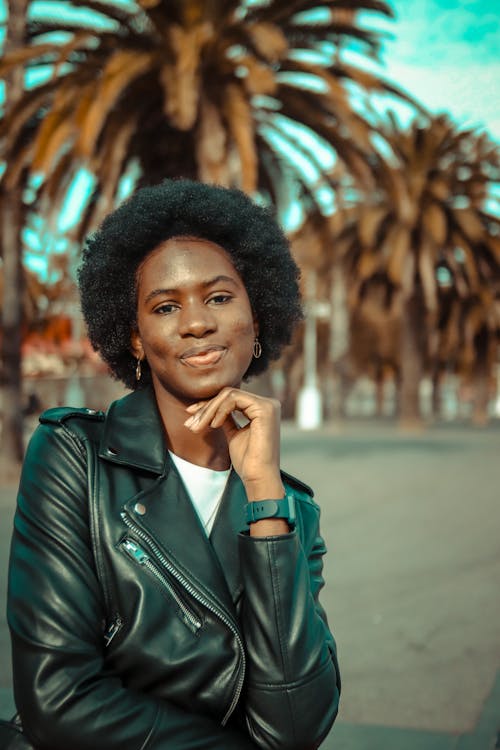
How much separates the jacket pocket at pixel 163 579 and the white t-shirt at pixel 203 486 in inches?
8.0

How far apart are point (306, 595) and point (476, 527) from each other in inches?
300

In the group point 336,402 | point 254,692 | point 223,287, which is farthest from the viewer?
point 336,402

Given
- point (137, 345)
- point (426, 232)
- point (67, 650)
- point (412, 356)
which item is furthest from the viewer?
point (412, 356)

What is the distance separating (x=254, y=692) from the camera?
66.8 inches

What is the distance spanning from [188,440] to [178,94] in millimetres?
9462

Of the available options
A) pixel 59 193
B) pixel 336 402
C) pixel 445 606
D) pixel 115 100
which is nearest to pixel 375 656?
pixel 445 606

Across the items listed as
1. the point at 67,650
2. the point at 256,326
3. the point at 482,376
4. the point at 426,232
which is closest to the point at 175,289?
the point at 256,326

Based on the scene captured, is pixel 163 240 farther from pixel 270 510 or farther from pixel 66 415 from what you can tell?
pixel 270 510

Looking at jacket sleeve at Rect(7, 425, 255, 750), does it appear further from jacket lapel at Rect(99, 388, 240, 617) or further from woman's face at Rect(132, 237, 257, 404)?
woman's face at Rect(132, 237, 257, 404)

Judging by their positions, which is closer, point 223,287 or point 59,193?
point 223,287

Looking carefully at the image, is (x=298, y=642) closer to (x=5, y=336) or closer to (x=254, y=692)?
(x=254, y=692)

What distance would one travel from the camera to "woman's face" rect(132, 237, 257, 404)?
194 cm

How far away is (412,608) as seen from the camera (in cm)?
589

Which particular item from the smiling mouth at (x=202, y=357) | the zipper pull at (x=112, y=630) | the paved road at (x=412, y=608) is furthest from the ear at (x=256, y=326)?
the paved road at (x=412, y=608)
